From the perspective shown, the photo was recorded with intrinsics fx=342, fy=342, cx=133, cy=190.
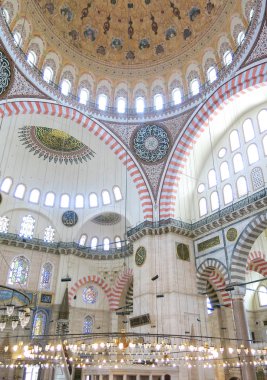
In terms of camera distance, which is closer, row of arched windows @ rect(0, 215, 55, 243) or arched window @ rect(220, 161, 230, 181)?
arched window @ rect(220, 161, 230, 181)

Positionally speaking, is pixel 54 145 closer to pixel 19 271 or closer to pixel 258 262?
pixel 19 271

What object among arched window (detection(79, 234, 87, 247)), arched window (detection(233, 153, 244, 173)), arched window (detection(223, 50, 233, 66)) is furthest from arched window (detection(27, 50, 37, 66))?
arched window (detection(79, 234, 87, 247))

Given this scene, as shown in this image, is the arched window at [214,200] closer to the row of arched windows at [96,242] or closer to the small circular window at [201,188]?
the small circular window at [201,188]

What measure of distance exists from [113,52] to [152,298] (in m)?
11.9

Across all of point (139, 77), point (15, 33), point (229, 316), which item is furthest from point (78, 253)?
point (15, 33)

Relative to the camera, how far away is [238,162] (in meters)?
14.4

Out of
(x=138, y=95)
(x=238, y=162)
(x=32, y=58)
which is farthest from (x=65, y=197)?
(x=238, y=162)

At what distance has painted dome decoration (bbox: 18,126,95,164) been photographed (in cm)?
1748

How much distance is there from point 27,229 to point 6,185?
259cm

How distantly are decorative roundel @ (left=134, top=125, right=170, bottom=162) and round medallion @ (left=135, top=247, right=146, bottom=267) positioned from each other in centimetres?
414

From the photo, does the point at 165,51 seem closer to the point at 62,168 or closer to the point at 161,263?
the point at 62,168

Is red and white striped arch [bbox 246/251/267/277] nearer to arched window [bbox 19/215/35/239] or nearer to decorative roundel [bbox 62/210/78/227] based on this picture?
decorative roundel [bbox 62/210/78/227]

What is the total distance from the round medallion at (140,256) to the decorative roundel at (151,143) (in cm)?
414

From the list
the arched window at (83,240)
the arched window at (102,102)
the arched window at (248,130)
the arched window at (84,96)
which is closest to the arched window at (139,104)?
the arched window at (102,102)
